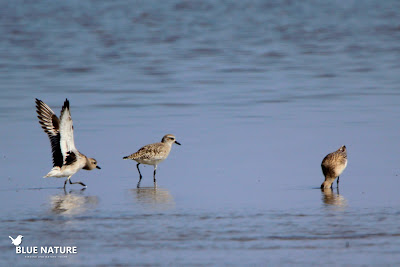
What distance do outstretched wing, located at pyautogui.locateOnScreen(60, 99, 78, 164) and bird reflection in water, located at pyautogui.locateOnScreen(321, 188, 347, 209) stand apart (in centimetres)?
380

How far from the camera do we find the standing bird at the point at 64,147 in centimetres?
1206

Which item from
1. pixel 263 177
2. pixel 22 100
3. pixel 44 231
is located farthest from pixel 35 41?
pixel 44 231

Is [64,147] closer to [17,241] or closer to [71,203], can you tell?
[71,203]

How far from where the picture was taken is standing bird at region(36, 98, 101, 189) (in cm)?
1206

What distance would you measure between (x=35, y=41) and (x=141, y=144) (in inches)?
764

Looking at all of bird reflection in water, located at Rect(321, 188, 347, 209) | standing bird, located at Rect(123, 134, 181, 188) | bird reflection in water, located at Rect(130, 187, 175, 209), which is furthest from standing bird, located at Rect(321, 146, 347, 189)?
standing bird, located at Rect(123, 134, 181, 188)

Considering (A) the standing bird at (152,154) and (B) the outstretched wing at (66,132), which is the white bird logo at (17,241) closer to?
(B) the outstretched wing at (66,132)

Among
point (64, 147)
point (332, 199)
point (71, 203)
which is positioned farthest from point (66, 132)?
point (332, 199)

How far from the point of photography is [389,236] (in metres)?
8.59

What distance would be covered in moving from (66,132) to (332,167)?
12.9 feet

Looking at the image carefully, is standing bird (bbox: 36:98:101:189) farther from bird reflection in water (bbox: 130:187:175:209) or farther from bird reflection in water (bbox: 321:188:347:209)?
bird reflection in water (bbox: 321:188:347:209)

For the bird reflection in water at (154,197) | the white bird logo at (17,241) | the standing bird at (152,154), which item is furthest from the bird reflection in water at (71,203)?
the standing bird at (152,154)

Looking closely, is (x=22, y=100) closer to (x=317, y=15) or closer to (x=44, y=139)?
(x=44, y=139)

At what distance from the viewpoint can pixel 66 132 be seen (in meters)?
12.3
